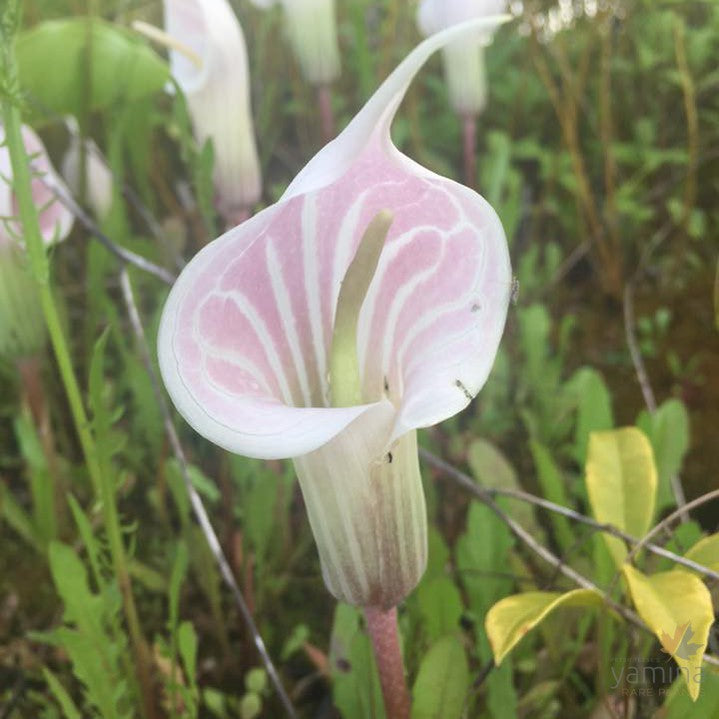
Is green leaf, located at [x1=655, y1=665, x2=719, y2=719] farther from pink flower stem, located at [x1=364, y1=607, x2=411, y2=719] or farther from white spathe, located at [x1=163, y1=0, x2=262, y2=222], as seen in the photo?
white spathe, located at [x1=163, y1=0, x2=262, y2=222]

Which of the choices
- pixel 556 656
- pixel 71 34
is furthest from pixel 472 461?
pixel 71 34

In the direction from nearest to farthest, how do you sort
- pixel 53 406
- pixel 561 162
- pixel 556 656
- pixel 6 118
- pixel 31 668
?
pixel 6 118 → pixel 556 656 → pixel 31 668 → pixel 53 406 → pixel 561 162

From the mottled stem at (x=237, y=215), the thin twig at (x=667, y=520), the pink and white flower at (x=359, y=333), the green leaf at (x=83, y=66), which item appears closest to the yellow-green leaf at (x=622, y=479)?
the thin twig at (x=667, y=520)

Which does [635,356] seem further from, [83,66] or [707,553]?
[83,66]

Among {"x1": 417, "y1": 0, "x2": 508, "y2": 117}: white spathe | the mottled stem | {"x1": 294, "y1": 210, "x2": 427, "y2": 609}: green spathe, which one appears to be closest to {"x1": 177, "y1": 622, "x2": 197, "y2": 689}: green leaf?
{"x1": 294, "y1": 210, "x2": 427, "y2": 609}: green spathe

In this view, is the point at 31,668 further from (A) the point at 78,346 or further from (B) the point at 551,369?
(B) the point at 551,369

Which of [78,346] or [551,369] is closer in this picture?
[551,369]

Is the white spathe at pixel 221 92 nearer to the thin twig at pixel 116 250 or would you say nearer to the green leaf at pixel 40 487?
the thin twig at pixel 116 250

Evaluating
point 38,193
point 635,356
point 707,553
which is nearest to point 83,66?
point 38,193
